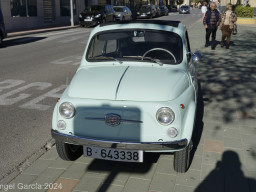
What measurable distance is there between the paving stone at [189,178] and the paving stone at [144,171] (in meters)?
0.34

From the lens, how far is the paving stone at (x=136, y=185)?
11.6 ft

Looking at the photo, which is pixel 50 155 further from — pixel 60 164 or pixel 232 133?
pixel 232 133

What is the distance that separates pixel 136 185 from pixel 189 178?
2.17 feet

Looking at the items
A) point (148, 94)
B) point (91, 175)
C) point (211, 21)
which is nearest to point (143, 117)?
point (148, 94)

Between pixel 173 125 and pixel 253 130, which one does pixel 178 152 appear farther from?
pixel 253 130

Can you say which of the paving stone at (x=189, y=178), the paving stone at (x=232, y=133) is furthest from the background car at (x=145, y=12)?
the paving stone at (x=189, y=178)

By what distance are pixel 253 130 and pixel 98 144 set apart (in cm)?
307

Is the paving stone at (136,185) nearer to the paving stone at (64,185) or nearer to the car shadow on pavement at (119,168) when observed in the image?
the car shadow on pavement at (119,168)

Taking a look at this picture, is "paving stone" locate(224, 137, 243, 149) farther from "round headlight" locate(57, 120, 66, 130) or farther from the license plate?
"round headlight" locate(57, 120, 66, 130)

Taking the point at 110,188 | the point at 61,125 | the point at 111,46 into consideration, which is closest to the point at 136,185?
the point at 110,188

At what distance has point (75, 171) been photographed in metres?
3.94

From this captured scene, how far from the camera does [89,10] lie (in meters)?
28.0

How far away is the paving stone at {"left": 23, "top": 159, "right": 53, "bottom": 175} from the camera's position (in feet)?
12.9

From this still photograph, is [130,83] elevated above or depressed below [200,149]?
above
